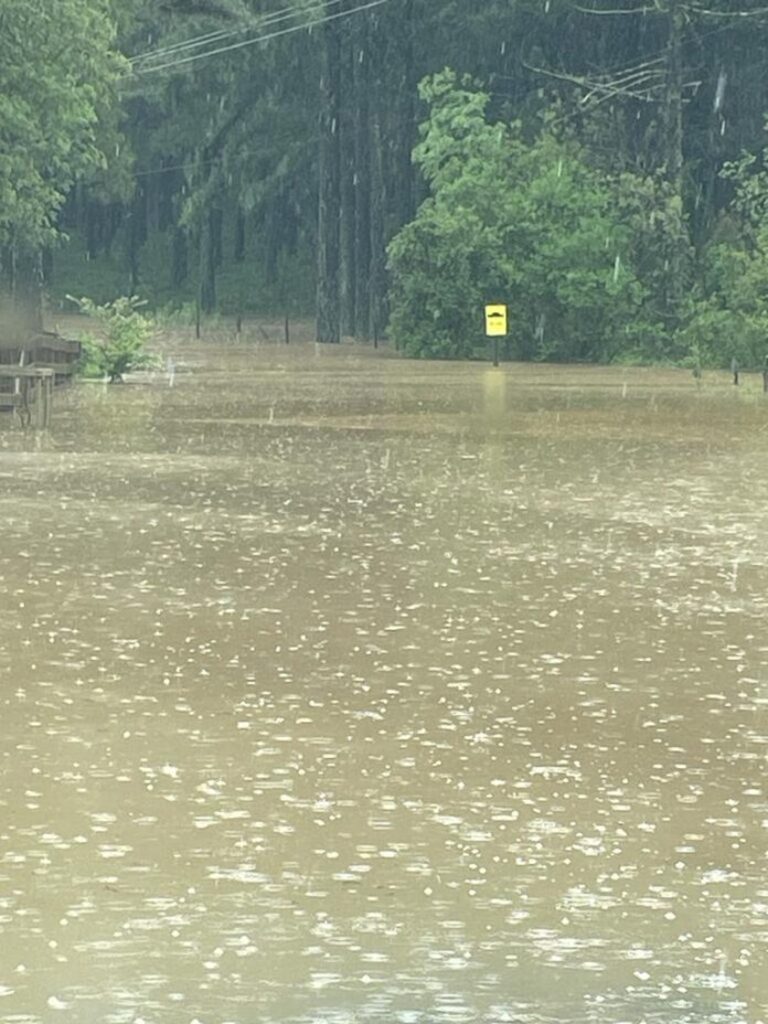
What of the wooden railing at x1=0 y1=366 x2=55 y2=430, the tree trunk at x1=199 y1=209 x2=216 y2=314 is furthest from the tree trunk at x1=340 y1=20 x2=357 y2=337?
the wooden railing at x1=0 y1=366 x2=55 y2=430

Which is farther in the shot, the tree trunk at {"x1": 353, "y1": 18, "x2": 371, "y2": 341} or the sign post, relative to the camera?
the tree trunk at {"x1": 353, "y1": 18, "x2": 371, "y2": 341}

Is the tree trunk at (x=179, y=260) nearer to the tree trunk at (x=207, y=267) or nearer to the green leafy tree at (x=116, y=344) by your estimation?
the tree trunk at (x=207, y=267)

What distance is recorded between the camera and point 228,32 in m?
88.4

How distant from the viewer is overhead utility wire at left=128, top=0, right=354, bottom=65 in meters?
83.8

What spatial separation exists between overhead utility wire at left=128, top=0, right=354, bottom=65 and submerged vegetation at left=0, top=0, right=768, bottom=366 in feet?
0.50

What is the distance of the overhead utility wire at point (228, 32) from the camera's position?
83750 mm

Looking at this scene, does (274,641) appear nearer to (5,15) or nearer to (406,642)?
(406,642)

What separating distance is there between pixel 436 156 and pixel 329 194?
1535 centimetres

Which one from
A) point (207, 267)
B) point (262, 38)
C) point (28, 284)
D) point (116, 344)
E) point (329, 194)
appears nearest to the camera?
point (116, 344)

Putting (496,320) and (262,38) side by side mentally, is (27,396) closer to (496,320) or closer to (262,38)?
(496,320)

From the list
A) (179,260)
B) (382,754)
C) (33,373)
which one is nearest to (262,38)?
(179,260)

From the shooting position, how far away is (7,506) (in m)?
21.3

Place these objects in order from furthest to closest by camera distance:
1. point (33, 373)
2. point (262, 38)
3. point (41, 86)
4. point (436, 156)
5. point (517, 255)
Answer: point (262, 38), point (436, 156), point (517, 255), point (41, 86), point (33, 373)

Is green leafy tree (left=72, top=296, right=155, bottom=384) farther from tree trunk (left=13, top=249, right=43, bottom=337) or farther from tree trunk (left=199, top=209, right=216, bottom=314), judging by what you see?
tree trunk (left=199, top=209, right=216, bottom=314)
